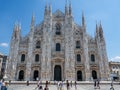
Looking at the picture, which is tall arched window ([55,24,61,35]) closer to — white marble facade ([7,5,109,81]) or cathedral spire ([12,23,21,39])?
white marble facade ([7,5,109,81])

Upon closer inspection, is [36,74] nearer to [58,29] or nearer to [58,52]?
[58,52]

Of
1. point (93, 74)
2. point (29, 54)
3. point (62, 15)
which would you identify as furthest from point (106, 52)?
point (29, 54)

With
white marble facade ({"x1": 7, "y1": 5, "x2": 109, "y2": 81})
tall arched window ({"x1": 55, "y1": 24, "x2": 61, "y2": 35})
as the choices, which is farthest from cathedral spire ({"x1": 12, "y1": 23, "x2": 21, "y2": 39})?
tall arched window ({"x1": 55, "y1": 24, "x2": 61, "y2": 35})

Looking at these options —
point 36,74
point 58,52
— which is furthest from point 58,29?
point 36,74

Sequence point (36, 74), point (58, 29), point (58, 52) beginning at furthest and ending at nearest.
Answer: point (58, 29) → point (58, 52) → point (36, 74)

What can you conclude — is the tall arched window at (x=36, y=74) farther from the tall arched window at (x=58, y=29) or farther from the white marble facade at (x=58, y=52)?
the tall arched window at (x=58, y=29)

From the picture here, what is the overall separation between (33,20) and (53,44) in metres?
7.15

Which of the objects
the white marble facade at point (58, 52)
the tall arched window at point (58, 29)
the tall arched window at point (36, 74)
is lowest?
the tall arched window at point (36, 74)

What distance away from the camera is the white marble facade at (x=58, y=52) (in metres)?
37.7

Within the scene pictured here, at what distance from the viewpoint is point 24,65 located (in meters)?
38.5

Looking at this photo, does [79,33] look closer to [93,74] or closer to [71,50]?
[71,50]

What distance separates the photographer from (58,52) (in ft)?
129

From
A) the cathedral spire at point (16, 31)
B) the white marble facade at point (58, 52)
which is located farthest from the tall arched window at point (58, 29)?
the cathedral spire at point (16, 31)

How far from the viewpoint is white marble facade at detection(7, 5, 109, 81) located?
124 feet
